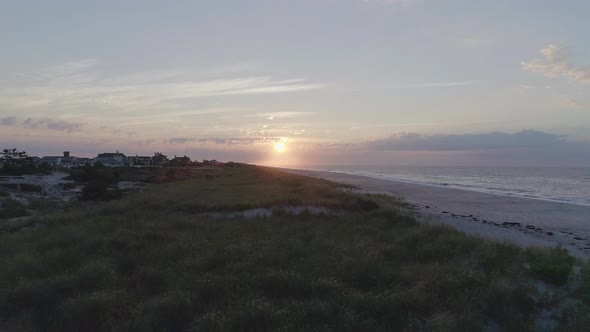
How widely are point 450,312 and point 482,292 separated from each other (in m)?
1.15

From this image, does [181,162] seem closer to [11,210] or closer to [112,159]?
[112,159]

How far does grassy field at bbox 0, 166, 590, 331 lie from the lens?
7.87m

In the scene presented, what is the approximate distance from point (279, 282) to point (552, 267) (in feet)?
21.9

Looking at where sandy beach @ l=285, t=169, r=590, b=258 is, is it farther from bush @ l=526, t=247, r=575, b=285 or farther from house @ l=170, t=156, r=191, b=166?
house @ l=170, t=156, r=191, b=166

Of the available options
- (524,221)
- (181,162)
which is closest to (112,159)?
(181,162)

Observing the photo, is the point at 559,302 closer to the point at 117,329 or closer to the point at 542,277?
the point at 542,277

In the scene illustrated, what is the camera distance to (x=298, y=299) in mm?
8953

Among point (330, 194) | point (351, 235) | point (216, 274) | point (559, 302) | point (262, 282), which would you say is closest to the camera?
point (559, 302)

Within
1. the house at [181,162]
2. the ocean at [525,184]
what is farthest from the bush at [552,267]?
the house at [181,162]

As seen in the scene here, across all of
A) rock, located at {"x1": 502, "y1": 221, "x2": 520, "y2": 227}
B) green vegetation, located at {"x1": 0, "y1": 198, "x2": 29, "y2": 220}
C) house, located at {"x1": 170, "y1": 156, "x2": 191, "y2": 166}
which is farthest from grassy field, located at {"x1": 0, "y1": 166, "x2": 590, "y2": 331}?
house, located at {"x1": 170, "y1": 156, "x2": 191, "y2": 166}

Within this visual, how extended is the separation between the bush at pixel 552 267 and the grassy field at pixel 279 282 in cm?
3

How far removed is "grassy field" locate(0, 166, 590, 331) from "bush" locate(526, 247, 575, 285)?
0.11 ft

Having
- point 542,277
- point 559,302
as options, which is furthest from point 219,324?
point 542,277

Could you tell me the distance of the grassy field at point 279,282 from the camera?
25.8 feet
